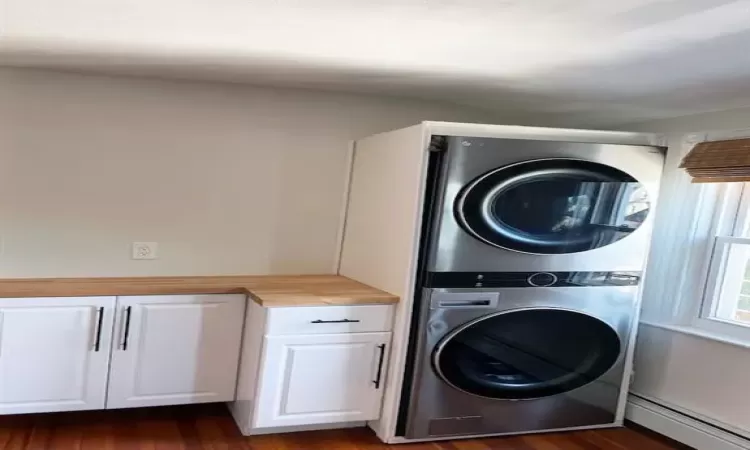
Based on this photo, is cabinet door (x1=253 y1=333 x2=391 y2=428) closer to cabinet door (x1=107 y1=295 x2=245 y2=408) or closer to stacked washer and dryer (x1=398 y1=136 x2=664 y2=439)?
stacked washer and dryer (x1=398 y1=136 x2=664 y2=439)

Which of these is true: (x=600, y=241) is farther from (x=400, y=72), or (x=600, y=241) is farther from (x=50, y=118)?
(x=50, y=118)

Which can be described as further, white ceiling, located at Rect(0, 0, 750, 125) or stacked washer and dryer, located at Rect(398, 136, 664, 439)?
stacked washer and dryer, located at Rect(398, 136, 664, 439)

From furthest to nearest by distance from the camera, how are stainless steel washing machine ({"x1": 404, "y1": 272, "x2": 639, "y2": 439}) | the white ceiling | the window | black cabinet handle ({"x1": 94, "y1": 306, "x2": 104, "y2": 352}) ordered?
the window < stainless steel washing machine ({"x1": 404, "y1": 272, "x2": 639, "y2": 439}) < black cabinet handle ({"x1": 94, "y1": 306, "x2": 104, "y2": 352}) < the white ceiling

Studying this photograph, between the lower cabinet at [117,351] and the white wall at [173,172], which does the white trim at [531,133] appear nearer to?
the white wall at [173,172]

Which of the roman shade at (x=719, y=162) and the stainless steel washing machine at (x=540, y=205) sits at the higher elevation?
the roman shade at (x=719, y=162)

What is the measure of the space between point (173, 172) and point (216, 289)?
2.23 feet

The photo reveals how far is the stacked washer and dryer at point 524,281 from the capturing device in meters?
2.77

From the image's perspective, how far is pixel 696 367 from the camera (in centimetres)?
319

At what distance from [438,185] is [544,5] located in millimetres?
1144

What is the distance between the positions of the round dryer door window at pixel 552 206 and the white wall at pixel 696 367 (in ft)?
1.76

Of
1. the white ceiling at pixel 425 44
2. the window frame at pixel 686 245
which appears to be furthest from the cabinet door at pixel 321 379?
the window frame at pixel 686 245

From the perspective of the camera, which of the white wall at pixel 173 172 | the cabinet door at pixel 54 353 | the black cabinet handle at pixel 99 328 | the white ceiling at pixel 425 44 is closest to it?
the white ceiling at pixel 425 44

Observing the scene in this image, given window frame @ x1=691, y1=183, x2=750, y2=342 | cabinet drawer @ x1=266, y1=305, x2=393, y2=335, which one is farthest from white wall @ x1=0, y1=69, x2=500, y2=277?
window frame @ x1=691, y1=183, x2=750, y2=342

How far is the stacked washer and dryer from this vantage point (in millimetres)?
2770
